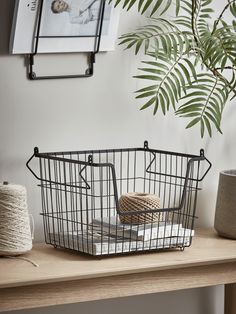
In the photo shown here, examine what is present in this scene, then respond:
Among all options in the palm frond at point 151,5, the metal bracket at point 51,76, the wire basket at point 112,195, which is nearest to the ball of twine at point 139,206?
the wire basket at point 112,195

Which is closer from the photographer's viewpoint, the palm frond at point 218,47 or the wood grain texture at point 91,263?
the wood grain texture at point 91,263

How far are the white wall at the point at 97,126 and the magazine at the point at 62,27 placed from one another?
0.14ft

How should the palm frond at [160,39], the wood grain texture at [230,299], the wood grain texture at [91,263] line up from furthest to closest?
the wood grain texture at [230,299] < the palm frond at [160,39] < the wood grain texture at [91,263]

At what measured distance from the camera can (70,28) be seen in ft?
8.45

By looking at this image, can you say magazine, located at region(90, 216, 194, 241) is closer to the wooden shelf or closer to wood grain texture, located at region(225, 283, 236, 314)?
the wooden shelf

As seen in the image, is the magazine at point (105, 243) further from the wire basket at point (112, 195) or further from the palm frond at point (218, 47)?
the palm frond at point (218, 47)

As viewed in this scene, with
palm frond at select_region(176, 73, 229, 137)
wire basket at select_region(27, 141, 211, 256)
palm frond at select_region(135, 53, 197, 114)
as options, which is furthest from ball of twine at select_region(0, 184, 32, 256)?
palm frond at select_region(176, 73, 229, 137)

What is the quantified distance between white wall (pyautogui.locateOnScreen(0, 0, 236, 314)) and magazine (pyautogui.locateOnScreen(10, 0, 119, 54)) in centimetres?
4

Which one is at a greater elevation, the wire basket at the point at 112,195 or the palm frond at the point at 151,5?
Result: the palm frond at the point at 151,5

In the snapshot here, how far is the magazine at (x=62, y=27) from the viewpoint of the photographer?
2491mm

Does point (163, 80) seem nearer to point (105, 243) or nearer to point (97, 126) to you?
point (97, 126)

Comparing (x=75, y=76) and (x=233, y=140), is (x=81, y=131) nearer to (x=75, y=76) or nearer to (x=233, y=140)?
(x=75, y=76)

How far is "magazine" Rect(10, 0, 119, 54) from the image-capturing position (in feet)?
8.17

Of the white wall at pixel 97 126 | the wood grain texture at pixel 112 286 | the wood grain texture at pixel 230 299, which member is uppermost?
the white wall at pixel 97 126
